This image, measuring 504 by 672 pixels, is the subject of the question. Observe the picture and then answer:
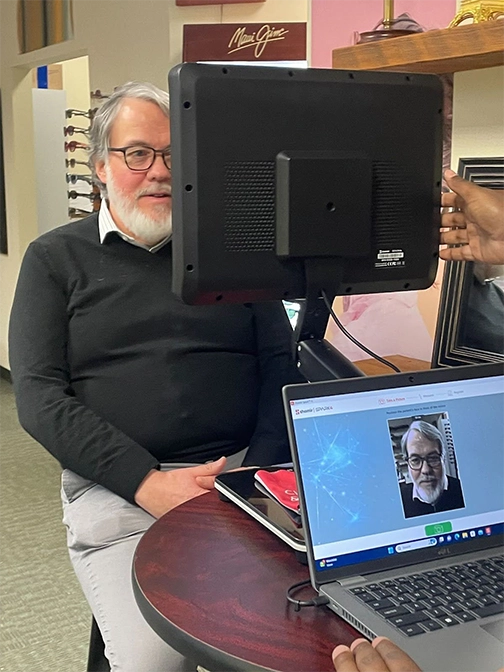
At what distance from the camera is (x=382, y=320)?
2273 mm

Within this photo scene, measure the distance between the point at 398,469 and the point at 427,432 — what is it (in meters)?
0.07

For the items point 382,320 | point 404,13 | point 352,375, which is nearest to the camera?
point 352,375

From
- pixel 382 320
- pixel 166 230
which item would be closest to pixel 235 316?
pixel 166 230

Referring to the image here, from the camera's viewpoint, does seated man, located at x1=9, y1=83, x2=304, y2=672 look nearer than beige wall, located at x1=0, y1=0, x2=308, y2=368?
Yes

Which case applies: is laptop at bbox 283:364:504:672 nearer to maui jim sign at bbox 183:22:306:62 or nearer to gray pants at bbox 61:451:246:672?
gray pants at bbox 61:451:246:672

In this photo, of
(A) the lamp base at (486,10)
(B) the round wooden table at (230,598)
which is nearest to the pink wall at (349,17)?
(A) the lamp base at (486,10)

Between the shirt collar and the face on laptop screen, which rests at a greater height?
the shirt collar

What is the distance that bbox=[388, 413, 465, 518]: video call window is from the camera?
3.40ft

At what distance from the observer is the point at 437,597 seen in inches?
37.4

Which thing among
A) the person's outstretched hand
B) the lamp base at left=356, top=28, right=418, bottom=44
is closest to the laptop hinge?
the person's outstretched hand

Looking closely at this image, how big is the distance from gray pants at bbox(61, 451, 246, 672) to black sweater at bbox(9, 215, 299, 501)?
0.31 ft

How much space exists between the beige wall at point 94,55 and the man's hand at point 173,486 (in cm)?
243

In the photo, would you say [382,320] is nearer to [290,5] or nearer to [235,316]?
[235,316]

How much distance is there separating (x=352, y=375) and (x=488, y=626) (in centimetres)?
40
